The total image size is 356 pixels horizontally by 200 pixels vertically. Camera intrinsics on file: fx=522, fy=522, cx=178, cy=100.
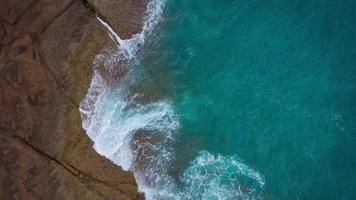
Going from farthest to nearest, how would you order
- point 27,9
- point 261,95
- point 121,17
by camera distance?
1. point 121,17
2. point 27,9
3. point 261,95

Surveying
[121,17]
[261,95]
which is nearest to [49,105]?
[121,17]

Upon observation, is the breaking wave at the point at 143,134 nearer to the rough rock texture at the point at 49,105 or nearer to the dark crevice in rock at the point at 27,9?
the rough rock texture at the point at 49,105

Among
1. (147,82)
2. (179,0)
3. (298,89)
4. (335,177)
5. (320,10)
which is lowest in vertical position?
(335,177)

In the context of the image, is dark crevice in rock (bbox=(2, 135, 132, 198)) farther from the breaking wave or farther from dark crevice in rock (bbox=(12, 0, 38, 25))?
dark crevice in rock (bbox=(12, 0, 38, 25))

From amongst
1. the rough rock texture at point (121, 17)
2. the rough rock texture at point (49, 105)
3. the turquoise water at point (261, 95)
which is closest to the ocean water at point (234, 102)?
the turquoise water at point (261, 95)

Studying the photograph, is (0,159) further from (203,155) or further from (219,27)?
(219,27)

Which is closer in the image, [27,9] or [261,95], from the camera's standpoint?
[261,95]

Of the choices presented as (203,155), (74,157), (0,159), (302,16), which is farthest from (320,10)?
(0,159)

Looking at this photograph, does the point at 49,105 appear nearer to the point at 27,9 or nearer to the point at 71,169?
the point at 71,169
